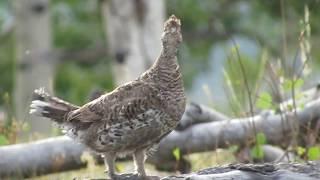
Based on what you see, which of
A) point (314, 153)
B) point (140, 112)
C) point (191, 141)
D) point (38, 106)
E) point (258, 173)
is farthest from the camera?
point (191, 141)

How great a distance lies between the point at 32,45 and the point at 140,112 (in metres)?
13.9

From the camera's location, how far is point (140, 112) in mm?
4914

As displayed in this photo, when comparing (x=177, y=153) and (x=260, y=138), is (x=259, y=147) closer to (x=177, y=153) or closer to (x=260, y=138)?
(x=260, y=138)

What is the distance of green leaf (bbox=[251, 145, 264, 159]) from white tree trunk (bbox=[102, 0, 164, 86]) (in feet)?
20.4

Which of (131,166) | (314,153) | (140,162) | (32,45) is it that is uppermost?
(32,45)

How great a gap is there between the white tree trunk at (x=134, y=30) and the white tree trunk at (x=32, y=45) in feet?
15.0

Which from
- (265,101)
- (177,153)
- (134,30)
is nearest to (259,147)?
(265,101)

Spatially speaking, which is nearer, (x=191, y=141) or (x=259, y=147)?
(x=259, y=147)

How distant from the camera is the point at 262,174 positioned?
4543 millimetres

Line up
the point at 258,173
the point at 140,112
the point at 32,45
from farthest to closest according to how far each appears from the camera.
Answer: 1. the point at 32,45
2. the point at 140,112
3. the point at 258,173

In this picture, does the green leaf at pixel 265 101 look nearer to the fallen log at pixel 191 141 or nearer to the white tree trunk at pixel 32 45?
the fallen log at pixel 191 141

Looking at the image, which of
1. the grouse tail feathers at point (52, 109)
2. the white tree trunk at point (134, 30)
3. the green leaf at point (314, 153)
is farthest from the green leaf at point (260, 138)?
the white tree trunk at point (134, 30)

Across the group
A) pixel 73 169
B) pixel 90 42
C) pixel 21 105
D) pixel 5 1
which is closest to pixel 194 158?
pixel 73 169

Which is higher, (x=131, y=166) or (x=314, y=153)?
(x=131, y=166)
